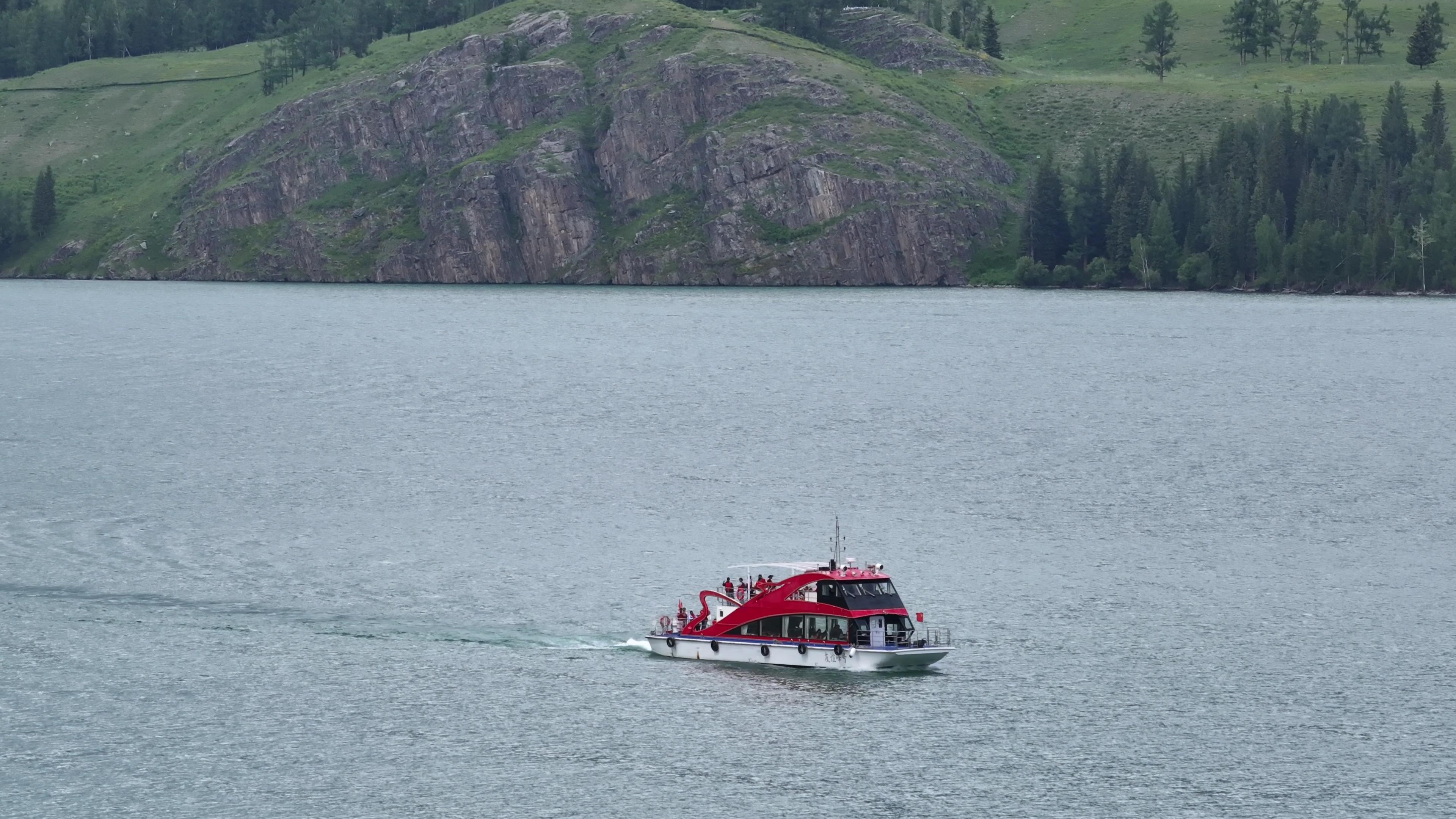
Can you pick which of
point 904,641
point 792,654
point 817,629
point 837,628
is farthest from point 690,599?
point 904,641

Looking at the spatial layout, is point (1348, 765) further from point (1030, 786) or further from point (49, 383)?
point (49, 383)

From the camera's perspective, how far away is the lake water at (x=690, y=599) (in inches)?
2459

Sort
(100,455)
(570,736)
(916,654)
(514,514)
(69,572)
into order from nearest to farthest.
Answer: (570,736) < (916,654) < (69,572) < (514,514) < (100,455)

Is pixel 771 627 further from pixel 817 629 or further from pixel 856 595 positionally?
pixel 856 595

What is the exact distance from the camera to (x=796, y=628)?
254ft

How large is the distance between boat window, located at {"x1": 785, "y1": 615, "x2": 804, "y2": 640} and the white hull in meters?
0.60

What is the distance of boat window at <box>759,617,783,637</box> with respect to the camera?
7769 cm

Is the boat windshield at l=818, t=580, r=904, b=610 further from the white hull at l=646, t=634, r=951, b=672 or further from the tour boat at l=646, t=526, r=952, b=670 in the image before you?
the white hull at l=646, t=634, r=951, b=672

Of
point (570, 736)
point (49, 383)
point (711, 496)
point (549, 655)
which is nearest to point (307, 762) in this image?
point (570, 736)

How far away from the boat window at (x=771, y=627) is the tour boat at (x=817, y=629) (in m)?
0.03

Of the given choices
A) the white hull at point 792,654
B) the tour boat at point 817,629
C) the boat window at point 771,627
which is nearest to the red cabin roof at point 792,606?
the tour boat at point 817,629

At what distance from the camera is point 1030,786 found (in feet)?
203

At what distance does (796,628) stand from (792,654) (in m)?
1.18

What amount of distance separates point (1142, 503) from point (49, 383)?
103 meters
